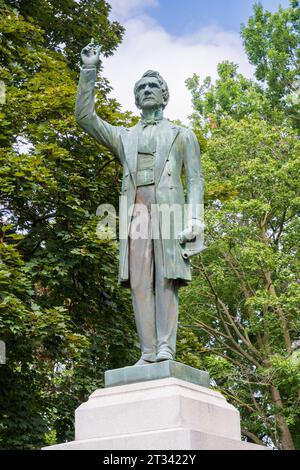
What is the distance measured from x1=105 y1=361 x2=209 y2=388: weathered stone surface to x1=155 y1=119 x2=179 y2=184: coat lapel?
1.67 meters

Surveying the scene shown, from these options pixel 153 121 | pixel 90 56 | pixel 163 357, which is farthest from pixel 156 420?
pixel 90 56

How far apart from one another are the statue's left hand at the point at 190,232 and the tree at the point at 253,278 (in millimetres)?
13473

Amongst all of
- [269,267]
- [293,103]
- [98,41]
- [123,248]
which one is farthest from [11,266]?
[293,103]

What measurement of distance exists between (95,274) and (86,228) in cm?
104

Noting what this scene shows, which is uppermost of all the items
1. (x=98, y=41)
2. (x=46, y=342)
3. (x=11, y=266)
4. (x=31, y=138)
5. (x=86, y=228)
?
(x=98, y=41)

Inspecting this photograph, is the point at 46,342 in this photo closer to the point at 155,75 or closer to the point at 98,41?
the point at 155,75

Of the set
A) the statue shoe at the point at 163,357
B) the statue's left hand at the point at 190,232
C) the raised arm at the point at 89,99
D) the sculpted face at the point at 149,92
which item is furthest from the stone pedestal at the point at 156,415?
the sculpted face at the point at 149,92

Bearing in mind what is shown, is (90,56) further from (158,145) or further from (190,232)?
(190,232)

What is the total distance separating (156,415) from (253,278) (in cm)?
1802

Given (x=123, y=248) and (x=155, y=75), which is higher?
(x=155, y=75)

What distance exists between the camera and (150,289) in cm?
695

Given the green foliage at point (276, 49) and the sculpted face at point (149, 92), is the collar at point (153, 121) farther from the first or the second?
the green foliage at point (276, 49)

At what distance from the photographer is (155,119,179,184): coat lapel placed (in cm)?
718

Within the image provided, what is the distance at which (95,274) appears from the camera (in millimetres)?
15086
